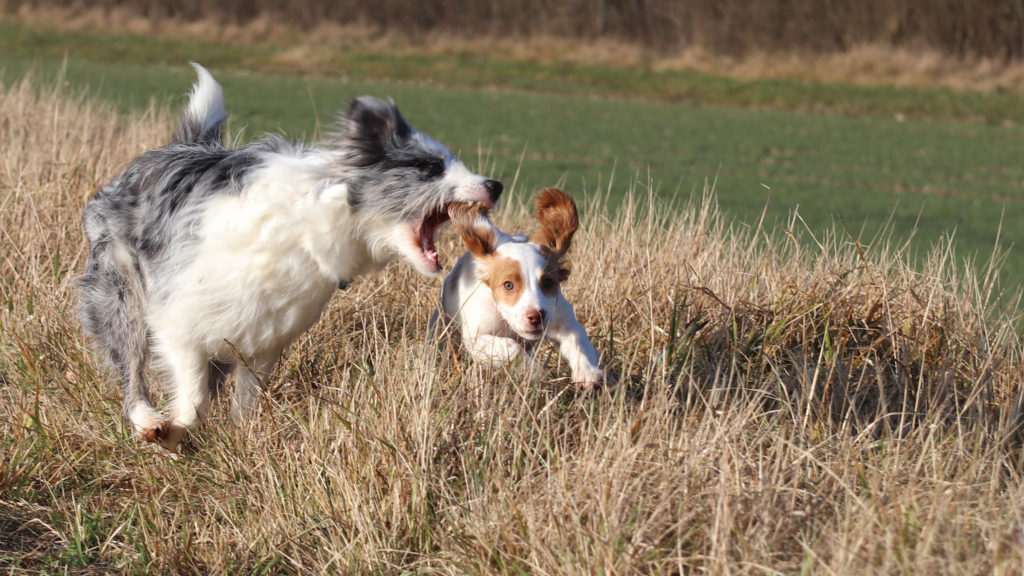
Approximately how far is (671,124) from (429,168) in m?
17.8

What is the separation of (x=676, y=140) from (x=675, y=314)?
14.5 m

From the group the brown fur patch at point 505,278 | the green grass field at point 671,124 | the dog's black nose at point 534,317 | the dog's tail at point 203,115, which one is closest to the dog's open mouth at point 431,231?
the brown fur patch at point 505,278

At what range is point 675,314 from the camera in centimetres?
466

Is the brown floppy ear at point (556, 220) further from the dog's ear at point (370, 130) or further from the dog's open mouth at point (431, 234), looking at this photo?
the dog's ear at point (370, 130)

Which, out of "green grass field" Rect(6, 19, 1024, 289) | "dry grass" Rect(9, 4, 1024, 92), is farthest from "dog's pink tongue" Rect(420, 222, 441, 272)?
"dry grass" Rect(9, 4, 1024, 92)

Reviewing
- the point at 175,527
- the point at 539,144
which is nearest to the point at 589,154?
the point at 539,144

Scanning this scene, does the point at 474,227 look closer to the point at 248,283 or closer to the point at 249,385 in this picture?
the point at 248,283

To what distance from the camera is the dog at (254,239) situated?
3777 millimetres

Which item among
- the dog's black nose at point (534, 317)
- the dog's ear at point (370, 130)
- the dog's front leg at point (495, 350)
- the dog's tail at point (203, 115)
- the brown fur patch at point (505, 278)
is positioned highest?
the dog's ear at point (370, 130)

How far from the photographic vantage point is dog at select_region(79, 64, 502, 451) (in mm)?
3777

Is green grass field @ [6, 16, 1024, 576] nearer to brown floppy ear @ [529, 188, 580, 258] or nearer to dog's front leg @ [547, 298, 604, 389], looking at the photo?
dog's front leg @ [547, 298, 604, 389]

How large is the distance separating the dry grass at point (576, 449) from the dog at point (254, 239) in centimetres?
26

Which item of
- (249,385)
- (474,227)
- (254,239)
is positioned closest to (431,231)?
(474,227)

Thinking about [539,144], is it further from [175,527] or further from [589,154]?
[175,527]
